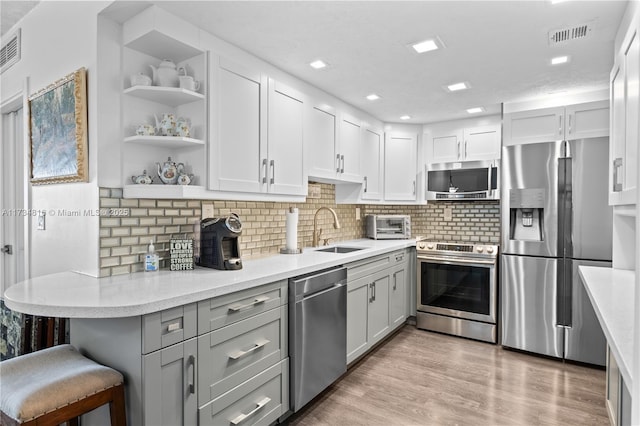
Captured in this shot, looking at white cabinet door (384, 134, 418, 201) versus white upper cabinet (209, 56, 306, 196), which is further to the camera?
white cabinet door (384, 134, 418, 201)

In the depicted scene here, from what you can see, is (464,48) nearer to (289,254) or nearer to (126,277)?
(289,254)

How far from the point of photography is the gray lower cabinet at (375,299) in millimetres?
2887

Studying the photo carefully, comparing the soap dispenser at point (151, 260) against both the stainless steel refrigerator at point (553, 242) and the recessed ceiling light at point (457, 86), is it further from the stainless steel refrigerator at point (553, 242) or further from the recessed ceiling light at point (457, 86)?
the stainless steel refrigerator at point (553, 242)

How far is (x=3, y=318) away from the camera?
2455mm

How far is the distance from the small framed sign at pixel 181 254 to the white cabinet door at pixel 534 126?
3.07 metres

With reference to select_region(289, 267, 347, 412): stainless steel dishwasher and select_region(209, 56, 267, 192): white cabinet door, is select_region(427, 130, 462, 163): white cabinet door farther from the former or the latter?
select_region(209, 56, 267, 192): white cabinet door

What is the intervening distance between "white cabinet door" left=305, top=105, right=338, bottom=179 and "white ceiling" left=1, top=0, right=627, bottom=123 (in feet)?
0.77

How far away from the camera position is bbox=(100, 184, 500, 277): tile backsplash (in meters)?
1.98

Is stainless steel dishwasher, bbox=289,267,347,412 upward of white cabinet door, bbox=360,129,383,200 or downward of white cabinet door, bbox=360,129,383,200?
downward

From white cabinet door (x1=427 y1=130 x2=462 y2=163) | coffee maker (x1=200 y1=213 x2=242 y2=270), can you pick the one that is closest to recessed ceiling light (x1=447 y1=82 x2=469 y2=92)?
white cabinet door (x1=427 y1=130 x2=462 y2=163)

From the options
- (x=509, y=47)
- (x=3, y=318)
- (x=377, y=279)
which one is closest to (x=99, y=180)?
(x=3, y=318)

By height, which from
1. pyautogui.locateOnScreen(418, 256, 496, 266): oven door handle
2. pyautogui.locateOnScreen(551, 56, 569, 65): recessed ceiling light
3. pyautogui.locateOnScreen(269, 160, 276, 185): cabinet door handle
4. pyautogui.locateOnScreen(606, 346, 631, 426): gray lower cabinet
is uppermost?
pyautogui.locateOnScreen(551, 56, 569, 65): recessed ceiling light

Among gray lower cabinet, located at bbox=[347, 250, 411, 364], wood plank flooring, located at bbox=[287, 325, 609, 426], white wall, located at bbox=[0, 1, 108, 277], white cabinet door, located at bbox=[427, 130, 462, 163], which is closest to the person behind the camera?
white wall, located at bbox=[0, 1, 108, 277]

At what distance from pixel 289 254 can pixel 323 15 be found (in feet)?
5.78
